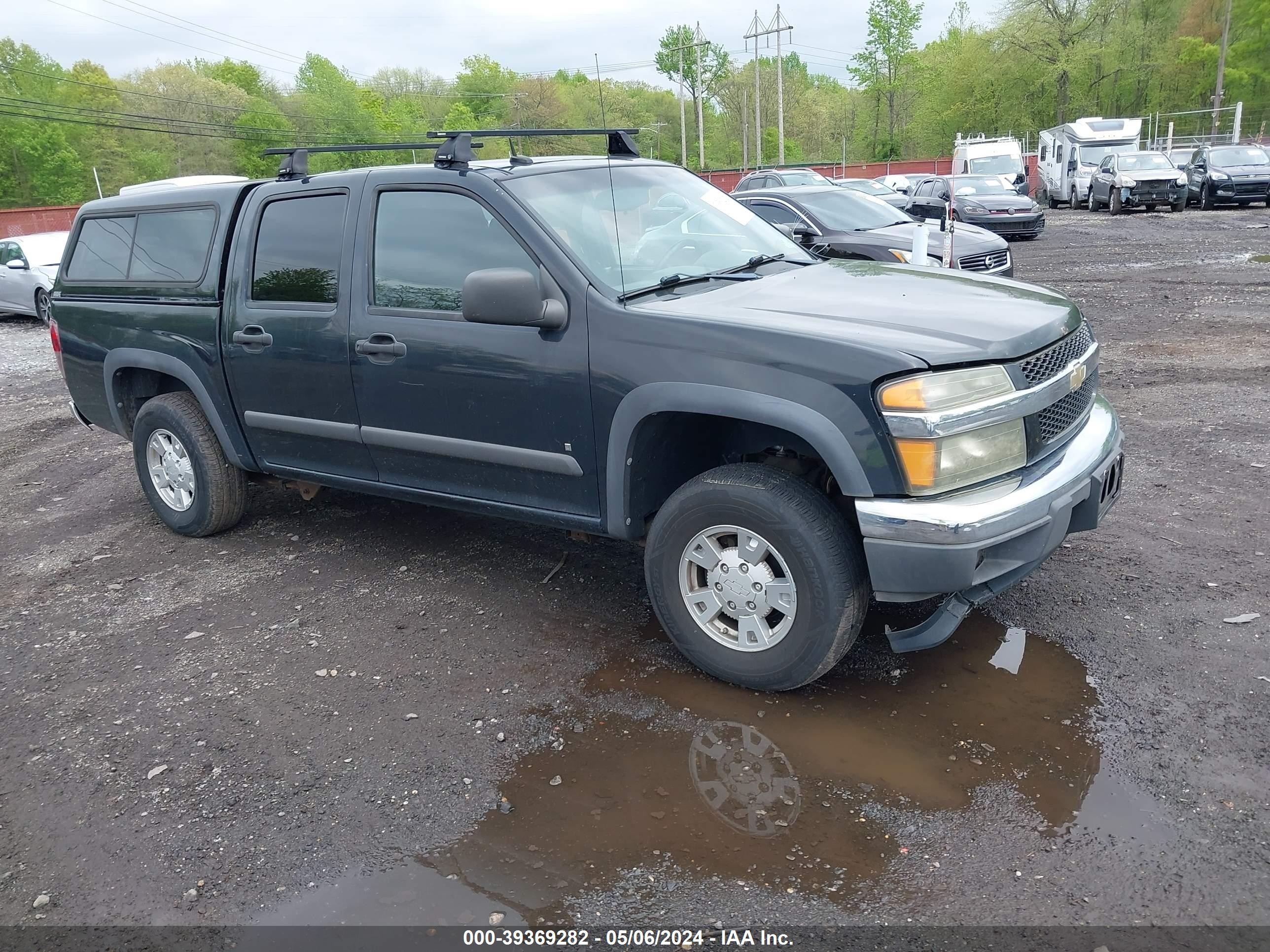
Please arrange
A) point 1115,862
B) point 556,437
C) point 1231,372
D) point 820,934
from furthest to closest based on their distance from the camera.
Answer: point 1231,372, point 556,437, point 1115,862, point 820,934

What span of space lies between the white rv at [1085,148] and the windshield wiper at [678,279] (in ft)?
93.8

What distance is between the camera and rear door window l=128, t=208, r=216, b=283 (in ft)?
16.6

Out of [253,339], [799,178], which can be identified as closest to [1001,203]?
[799,178]

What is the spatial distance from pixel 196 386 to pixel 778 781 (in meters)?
3.71

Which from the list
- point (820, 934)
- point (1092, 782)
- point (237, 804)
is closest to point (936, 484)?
point (1092, 782)

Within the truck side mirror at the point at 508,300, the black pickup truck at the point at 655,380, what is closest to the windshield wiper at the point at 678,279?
the black pickup truck at the point at 655,380

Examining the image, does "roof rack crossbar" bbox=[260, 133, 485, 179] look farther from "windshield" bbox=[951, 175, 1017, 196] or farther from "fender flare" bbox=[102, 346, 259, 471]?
"windshield" bbox=[951, 175, 1017, 196]

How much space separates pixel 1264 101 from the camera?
54.3 meters

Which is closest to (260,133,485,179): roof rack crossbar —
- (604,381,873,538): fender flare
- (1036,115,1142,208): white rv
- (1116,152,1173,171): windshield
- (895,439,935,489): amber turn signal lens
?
(604,381,873,538): fender flare

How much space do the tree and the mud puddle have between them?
255 feet

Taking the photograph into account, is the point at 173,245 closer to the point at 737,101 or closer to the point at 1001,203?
the point at 1001,203

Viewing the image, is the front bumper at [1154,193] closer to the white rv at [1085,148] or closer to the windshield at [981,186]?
the windshield at [981,186]

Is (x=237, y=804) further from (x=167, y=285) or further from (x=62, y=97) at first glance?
(x=62, y=97)

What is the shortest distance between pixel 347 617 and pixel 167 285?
213 cm
